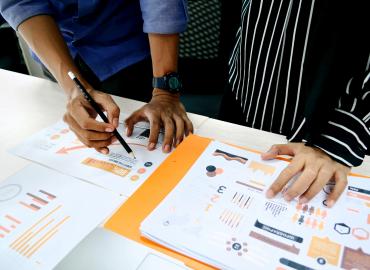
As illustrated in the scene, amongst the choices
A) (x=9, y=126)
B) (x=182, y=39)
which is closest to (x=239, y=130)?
(x=9, y=126)

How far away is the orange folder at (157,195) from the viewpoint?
46 cm

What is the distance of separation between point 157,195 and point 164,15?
18.2 inches

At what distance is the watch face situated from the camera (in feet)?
2.70

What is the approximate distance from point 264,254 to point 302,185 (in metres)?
0.15

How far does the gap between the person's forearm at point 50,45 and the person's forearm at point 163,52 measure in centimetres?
21

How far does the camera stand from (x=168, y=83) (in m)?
0.82

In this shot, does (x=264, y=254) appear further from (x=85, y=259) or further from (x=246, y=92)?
(x=246, y=92)

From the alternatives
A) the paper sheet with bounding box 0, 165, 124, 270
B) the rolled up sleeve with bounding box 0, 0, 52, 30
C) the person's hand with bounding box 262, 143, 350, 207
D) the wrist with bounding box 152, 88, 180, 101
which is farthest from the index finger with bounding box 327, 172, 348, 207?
the rolled up sleeve with bounding box 0, 0, 52, 30

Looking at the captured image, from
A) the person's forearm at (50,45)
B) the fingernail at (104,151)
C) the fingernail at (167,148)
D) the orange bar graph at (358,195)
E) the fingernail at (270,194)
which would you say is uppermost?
the person's forearm at (50,45)

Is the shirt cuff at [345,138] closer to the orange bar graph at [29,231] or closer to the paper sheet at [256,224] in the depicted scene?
the paper sheet at [256,224]

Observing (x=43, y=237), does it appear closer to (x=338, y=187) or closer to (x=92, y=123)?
(x=92, y=123)

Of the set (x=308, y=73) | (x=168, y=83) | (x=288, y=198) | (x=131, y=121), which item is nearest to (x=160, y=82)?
(x=168, y=83)

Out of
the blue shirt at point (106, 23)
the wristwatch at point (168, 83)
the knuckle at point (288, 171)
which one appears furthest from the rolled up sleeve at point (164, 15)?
the knuckle at point (288, 171)

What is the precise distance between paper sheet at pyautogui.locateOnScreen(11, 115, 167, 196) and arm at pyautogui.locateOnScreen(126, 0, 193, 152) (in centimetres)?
3
